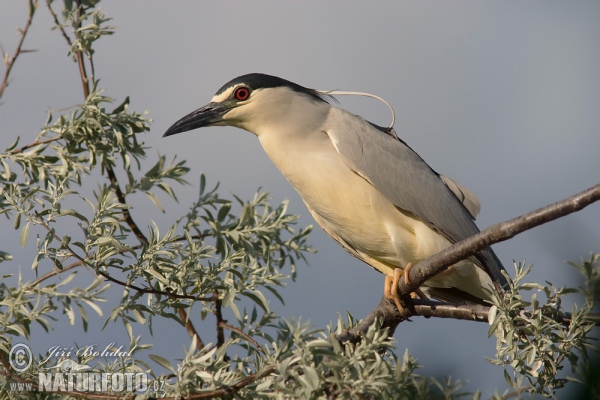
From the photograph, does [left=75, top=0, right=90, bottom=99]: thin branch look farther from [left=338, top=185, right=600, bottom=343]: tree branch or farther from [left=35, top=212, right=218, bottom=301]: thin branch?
[left=338, top=185, right=600, bottom=343]: tree branch

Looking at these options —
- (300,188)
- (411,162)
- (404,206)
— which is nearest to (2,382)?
(300,188)

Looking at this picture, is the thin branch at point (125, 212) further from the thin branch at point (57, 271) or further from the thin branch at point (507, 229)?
the thin branch at point (507, 229)

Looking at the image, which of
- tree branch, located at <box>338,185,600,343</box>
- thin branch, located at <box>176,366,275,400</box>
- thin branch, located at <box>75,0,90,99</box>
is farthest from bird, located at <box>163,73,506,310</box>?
thin branch, located at <box>176,366,275,400</box>

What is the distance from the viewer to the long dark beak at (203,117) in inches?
153

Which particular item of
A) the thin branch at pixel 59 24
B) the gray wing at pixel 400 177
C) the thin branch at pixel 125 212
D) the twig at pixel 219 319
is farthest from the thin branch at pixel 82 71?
the gray wing at pixel 400 177

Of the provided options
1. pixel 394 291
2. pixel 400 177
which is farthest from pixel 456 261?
pixel 400 177

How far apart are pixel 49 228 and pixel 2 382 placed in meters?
0.53

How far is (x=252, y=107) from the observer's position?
3947 mm

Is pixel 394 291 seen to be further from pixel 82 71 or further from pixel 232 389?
pixel 82 71

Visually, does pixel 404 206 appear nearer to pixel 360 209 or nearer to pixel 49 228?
pixel 360 209

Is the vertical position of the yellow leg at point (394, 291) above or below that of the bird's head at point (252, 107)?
below

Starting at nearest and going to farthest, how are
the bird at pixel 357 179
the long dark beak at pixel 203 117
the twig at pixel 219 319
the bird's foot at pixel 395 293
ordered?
the twig at pixel 219 319, the bird's foot at pixel 395 293, the bird at pixel 357 179, the long dark beak at pixel 203 117

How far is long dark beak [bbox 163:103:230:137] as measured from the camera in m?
3.89

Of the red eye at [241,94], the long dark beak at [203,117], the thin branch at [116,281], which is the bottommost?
the thin branch at [116,281]
